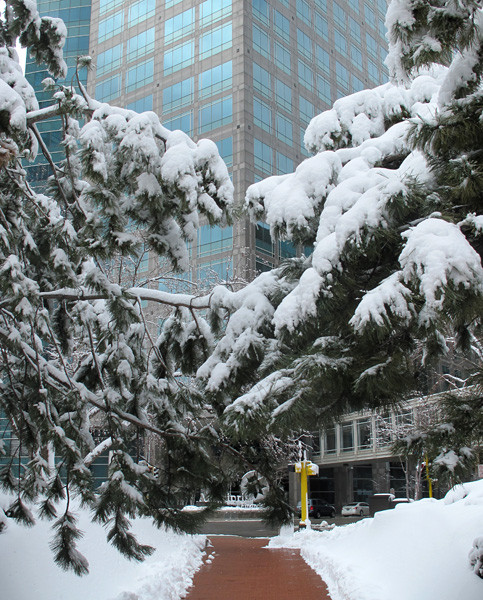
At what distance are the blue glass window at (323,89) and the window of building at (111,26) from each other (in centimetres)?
1847

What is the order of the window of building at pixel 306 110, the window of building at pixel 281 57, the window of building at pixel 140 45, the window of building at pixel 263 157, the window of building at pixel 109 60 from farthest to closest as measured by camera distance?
the window of building at pixel 109 60
the window of building at pixel 140 45
the window of building at pixel 306 110
the window of building at pixel 281 57
the window of building at pixel 263 157

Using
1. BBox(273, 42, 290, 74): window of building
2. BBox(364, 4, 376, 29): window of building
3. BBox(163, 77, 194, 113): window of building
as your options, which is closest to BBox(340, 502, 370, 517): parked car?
BBox(163, 77, 194, 113): window of building

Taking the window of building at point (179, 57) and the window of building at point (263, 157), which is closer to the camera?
the window of building at point (263, 157)

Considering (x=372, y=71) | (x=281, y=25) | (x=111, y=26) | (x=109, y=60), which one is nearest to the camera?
(x=281, y=25)

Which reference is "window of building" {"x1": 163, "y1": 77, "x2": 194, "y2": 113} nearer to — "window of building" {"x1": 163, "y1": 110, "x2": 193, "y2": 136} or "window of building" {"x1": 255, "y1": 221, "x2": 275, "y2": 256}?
"window of building" {"x1": 163, "y1": 110, "x2": 193, "y2": 136}

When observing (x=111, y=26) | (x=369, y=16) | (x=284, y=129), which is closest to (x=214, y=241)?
Answer: (x=284, y=129)

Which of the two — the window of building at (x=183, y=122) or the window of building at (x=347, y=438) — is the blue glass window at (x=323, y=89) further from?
the window of building at (x=347, y=438)

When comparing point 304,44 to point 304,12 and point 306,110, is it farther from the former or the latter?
point 306,110

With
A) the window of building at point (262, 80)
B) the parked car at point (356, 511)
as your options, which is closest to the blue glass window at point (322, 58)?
the window of building at point (262, 80)

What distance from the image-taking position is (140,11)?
52.7 m

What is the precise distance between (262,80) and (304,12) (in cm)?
1126

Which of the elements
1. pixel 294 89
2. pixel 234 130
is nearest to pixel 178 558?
pixel 234 130

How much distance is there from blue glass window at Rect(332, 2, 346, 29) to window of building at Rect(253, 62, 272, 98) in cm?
1485

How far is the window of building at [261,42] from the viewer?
46.2 m
